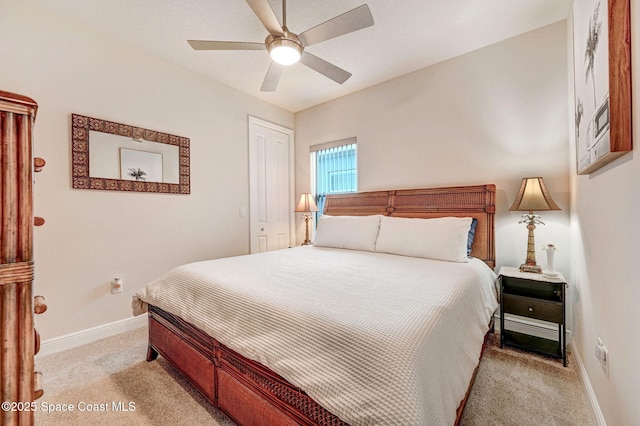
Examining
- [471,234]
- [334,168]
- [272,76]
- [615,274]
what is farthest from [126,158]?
[615,274]

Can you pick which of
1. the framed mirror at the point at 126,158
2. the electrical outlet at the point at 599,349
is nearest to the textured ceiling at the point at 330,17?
the framed mirror at the point at 126,158

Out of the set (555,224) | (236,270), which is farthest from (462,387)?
(555,224)

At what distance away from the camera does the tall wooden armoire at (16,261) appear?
25.1 inches

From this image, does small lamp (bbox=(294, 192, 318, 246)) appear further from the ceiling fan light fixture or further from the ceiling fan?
the ceiling fan light fixture

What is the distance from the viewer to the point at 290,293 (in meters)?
1.41

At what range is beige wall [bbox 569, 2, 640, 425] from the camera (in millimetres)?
965

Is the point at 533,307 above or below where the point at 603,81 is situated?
below

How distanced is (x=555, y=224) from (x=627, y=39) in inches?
72.9

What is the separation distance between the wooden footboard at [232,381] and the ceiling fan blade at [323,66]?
215cm

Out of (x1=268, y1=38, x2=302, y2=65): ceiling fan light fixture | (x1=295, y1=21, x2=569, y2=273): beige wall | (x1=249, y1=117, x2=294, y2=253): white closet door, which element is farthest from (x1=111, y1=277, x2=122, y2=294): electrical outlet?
(x1=295, y1=21, x2=569, y2=273): beige wall

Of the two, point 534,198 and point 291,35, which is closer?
point 291,35

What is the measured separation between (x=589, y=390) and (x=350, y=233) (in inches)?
80.5

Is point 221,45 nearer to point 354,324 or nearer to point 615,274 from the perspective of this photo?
point 354,324

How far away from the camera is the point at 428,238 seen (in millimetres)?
2402
